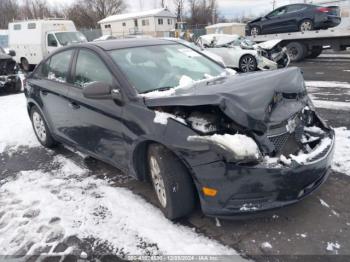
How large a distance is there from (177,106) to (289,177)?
1117 mm

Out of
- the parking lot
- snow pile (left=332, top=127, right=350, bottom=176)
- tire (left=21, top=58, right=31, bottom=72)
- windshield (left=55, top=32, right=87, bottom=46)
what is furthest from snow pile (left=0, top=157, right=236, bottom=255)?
tire (left=21, top=58, right=31, bottom=72)

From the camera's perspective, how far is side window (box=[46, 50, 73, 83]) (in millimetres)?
4777

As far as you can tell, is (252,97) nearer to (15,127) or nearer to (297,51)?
(15,127)

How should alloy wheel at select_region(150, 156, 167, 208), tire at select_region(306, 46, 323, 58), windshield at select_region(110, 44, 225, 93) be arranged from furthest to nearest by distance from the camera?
tire at select_region(306, 46, 323, 58)
windshield at select_region(110, 44, 225, 93)
alloy wheel at select_region(150, 156, 167, 208)

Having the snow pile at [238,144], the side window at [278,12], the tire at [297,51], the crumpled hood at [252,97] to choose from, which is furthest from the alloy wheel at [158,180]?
the side window at [278,12]

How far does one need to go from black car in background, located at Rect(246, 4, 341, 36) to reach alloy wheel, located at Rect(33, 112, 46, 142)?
13418 mm

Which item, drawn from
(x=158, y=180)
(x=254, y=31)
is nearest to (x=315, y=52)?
(x=254, y=31)

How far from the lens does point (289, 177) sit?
2.80 meters

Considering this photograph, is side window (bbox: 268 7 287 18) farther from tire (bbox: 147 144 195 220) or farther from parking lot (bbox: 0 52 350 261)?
tire (bbox: 147 144 195 220)

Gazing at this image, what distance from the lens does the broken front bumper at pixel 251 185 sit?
109 inches

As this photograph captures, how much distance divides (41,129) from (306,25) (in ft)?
44.8

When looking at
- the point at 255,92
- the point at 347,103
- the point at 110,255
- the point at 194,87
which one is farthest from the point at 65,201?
the point at 347,103

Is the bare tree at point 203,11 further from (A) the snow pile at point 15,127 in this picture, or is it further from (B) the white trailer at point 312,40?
(A) the snow pile at point 15,127

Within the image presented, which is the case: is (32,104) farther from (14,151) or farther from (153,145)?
(153,145)
